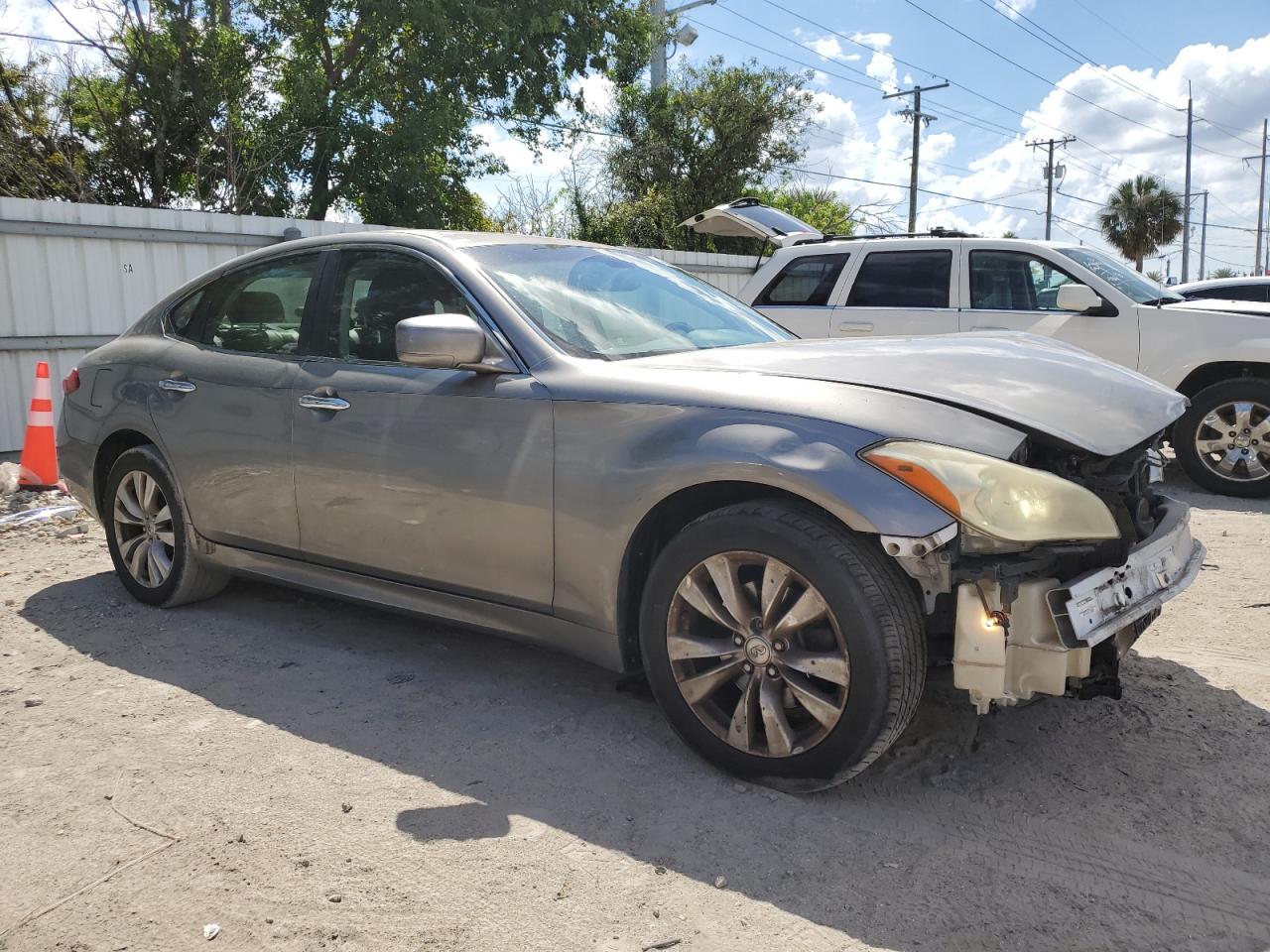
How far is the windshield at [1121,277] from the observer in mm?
7671

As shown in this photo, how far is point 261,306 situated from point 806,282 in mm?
5398

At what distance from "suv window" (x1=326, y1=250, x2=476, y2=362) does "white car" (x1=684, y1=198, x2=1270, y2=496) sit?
4.80m

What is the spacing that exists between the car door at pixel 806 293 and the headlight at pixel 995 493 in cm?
592

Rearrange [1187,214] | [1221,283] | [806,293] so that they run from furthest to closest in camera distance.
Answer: [1187,214] < [1221,283] < [806,293]

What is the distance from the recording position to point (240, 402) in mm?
4172

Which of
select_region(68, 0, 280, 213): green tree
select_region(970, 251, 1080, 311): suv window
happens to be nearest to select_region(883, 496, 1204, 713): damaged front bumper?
select_region(970, 251, 1080, 311): suv window

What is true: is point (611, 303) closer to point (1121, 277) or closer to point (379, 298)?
point (379, 298)

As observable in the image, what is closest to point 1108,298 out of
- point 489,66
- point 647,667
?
point 647,667

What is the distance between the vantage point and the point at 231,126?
16719mm

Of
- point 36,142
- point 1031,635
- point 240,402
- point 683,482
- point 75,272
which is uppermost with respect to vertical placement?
point 36,142

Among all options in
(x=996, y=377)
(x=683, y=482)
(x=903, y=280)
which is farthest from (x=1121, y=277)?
(x=683, y=482)

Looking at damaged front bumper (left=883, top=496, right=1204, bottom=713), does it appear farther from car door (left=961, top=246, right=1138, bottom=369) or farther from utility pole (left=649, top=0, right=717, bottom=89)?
utility pole (left=649, top=0, right=717, bottom=89)

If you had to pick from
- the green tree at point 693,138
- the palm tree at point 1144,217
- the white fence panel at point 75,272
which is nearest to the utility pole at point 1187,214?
the palm tree at point 1144,217

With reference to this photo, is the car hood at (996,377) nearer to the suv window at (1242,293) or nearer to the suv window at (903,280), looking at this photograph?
the suv window at (903,280)
